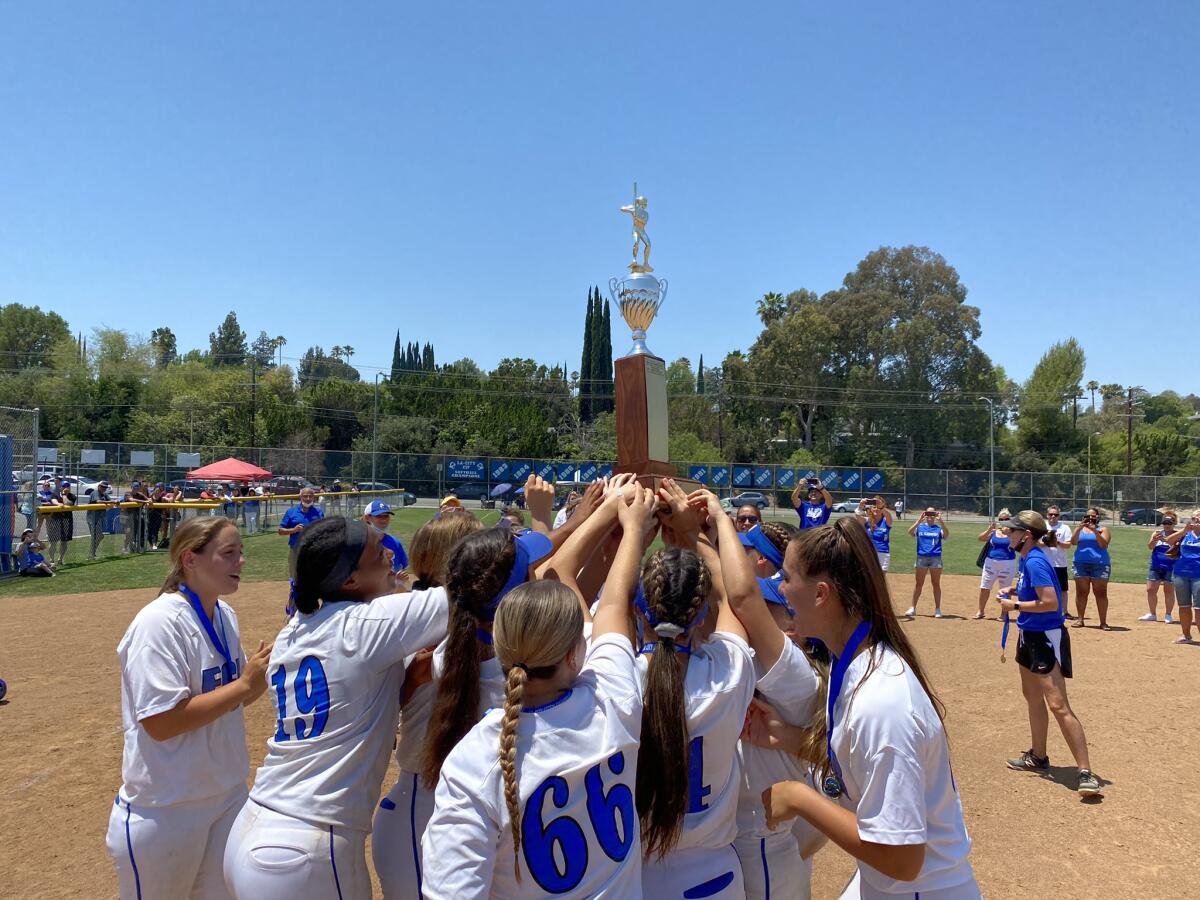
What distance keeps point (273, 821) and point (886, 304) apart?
68659 mm

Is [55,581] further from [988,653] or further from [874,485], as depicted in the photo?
[874,485]

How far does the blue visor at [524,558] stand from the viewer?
248cm

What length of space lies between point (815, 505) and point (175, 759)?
11002 millimetres

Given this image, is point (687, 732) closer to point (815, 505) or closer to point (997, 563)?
point (815, 505)

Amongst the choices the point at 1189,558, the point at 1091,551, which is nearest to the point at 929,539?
the point at 1091,551

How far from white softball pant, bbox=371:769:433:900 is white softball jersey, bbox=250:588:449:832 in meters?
0.12

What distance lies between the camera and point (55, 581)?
16.4 metres

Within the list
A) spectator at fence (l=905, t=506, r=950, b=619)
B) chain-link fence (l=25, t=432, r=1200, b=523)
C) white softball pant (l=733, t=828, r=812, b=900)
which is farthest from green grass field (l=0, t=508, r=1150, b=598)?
white softball pant (l=733, t=828, r=812, b=900)

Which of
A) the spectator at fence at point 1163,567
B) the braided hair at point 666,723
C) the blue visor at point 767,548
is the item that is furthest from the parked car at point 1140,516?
the braided hair at point 666,723

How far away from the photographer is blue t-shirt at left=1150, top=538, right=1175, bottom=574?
13.6 meters

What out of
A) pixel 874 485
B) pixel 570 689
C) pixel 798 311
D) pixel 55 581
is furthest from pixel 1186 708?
pixel 798 311

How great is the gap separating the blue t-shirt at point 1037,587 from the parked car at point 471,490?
40176 millimetres

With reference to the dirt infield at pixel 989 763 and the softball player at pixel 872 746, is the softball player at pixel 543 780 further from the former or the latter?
the dirt infield at pixel 989 763

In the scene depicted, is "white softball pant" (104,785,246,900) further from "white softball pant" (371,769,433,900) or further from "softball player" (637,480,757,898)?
"softball player" (637,480,757,898)
